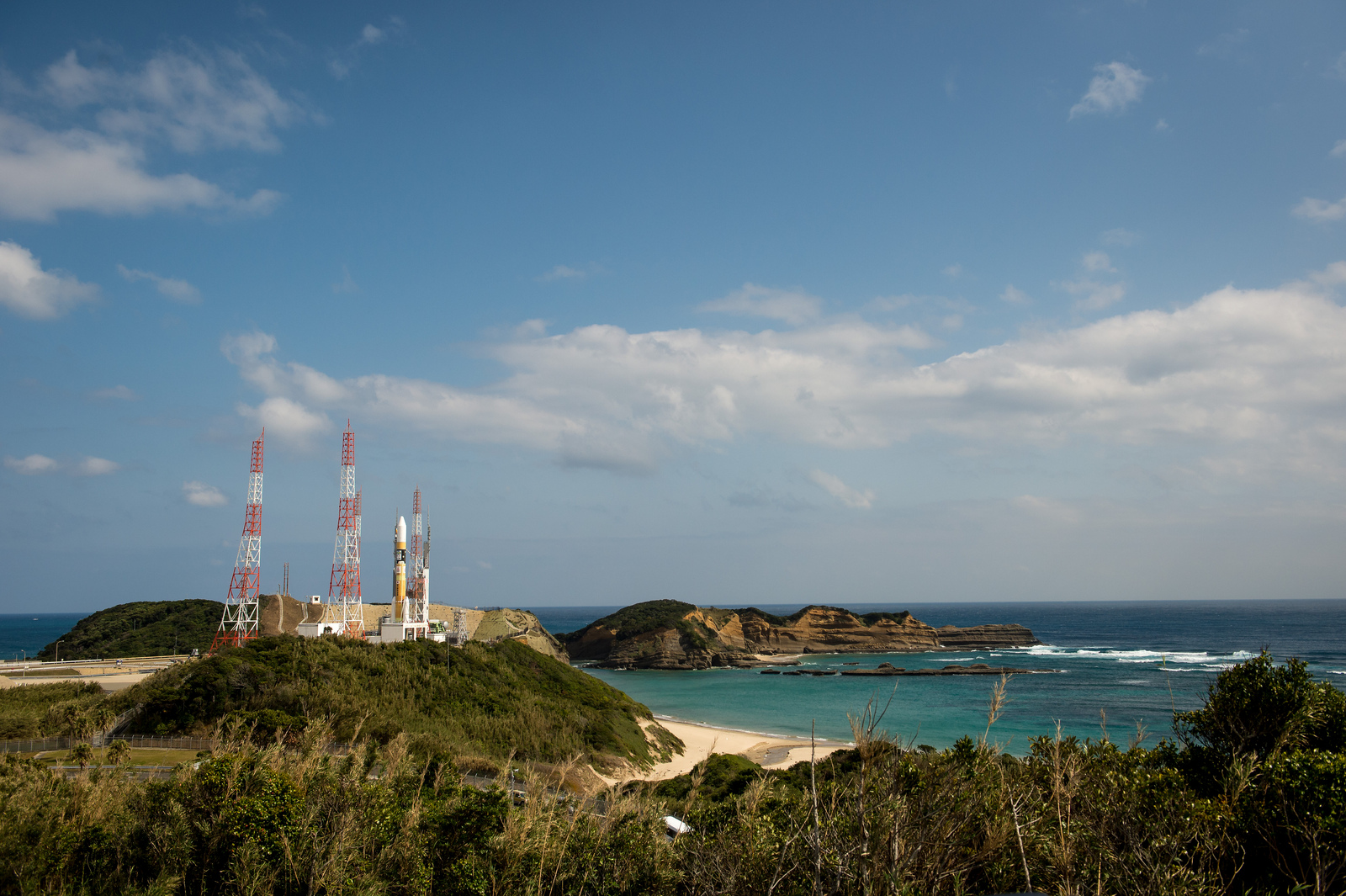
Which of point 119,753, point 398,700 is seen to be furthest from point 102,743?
point 398,700

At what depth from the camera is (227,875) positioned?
9.82 metres

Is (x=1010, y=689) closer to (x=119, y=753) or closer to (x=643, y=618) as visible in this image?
(x=643, y=618)

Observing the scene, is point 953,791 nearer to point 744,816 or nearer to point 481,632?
point 744,816

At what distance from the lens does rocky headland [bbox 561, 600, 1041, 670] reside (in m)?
93.6

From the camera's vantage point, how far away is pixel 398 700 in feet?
103

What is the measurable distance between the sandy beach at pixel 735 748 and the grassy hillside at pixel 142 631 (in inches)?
1915

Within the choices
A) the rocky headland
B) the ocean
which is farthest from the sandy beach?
the rocky headland

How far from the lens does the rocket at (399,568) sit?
46625mm

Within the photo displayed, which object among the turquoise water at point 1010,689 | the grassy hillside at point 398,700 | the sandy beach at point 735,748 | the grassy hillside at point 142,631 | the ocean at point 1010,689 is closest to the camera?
the grassy hillside at point 398,700

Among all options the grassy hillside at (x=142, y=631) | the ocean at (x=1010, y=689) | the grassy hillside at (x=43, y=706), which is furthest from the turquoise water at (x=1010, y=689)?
the grassy hillside at (x=142, y=631)

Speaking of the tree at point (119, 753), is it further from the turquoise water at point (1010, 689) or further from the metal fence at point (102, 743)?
the turquoise water at point (1010, 689)

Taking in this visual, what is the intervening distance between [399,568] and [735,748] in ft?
80.6

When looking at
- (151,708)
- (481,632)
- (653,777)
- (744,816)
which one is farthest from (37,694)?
(481,632)

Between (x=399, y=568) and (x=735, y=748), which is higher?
(x=399, y=568)
